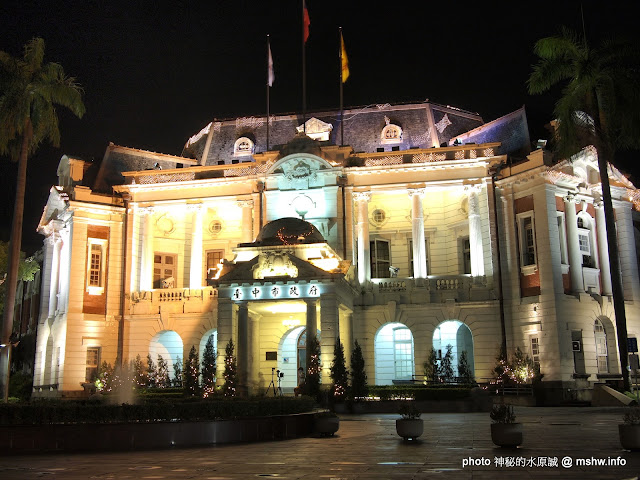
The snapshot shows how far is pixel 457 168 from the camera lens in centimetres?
4269

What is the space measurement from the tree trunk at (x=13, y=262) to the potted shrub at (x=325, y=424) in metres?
16.5

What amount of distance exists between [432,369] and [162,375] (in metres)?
15.9

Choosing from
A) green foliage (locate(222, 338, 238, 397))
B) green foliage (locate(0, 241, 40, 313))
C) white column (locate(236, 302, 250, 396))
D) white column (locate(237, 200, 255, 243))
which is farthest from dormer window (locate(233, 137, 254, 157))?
green foliage (locate(222, 338, 238, 397))

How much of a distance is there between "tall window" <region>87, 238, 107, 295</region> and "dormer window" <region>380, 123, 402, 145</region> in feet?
63.4

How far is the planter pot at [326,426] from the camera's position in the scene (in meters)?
20.7

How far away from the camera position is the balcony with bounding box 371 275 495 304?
40812mm

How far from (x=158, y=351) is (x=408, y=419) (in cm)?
2927

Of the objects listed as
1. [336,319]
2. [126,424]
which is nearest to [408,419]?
[126,424]

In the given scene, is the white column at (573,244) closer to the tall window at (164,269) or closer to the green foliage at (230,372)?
the green foliage at (230,372)

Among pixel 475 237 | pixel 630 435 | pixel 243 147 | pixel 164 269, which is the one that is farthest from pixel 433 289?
pixel 630 435

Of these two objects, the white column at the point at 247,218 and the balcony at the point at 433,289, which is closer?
the balcony at the point at 433,289

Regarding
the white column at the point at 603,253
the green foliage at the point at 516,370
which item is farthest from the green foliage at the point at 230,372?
the white column at the point at 603,253

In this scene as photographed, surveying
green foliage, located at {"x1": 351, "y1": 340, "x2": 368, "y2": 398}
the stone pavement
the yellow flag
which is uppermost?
the yellow flag

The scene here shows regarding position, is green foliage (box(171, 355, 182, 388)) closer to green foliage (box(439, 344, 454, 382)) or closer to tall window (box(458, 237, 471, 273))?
green foliage (box(439, 344, 454, 382))
